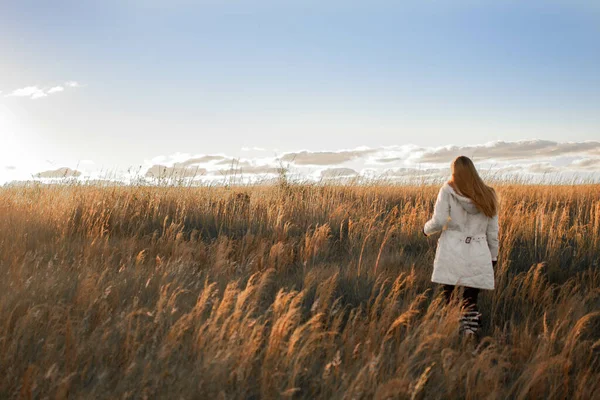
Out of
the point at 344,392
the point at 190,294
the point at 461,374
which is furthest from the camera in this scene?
the point at 190,294

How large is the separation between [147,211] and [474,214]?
629 centimetres

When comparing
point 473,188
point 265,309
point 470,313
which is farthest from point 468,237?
point 265,309

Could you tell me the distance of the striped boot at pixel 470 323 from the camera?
437 centimetres

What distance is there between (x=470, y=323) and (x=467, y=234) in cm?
84

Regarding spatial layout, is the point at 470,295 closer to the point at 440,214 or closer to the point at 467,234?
the point at 467,234

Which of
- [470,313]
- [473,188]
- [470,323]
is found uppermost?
[473,188]

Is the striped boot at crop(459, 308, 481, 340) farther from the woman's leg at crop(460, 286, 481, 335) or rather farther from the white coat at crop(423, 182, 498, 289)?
the white coat at crop(423, 182, 498, 289)

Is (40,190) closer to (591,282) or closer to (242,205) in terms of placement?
(242,205)

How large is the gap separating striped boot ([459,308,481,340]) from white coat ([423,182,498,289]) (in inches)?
11.3

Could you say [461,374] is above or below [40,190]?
below

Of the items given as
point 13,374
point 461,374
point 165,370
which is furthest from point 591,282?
point 13,374

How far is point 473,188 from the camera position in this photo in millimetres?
4477

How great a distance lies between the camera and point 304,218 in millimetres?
8961

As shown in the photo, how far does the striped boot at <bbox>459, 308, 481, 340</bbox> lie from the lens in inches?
172
